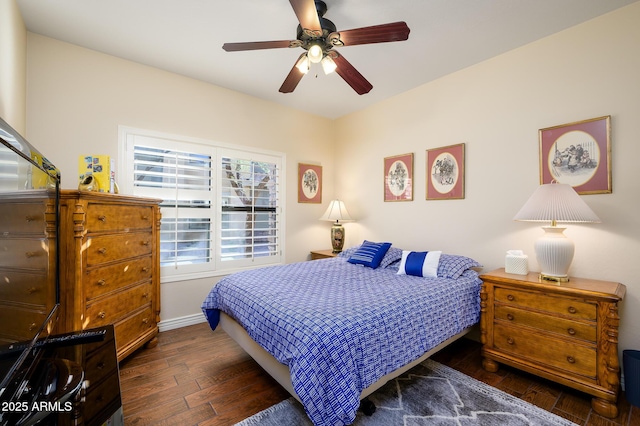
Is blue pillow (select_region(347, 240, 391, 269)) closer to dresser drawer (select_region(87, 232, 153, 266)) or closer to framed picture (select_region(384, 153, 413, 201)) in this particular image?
framed picture (select_region(384, 153, 413, 201))

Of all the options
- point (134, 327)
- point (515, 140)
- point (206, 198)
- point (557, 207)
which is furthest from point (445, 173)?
point (134, 327)

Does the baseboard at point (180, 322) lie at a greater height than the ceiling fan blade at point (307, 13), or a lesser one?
lesser

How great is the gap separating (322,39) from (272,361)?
7.22 ft

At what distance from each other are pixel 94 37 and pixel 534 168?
13.4ft

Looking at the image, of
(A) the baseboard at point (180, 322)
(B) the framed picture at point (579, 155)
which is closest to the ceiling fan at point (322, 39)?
(B) the framed picture at point (579, 155)

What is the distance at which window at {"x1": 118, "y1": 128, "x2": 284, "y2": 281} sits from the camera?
295cm

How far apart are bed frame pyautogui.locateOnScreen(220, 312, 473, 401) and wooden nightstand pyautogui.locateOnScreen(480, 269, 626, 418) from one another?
0.32 meters

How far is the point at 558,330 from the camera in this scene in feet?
6.48

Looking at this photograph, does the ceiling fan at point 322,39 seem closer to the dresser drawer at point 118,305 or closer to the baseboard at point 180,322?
the dresser drawer at point 118,305

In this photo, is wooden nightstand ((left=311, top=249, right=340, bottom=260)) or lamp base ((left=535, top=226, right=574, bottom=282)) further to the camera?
wooden nightstand ((left=311, top=249, right=340, bottom=260))

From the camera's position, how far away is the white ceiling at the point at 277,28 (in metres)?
2.07

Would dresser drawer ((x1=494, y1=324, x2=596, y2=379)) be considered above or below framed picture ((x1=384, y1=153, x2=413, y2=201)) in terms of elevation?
below

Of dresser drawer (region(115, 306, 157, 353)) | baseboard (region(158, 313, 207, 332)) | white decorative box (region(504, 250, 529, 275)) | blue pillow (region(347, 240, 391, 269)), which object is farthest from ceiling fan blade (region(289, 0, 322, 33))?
baseboard (region(158, 313, 207, 332))

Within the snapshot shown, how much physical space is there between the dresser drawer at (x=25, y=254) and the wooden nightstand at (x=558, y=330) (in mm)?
2770
